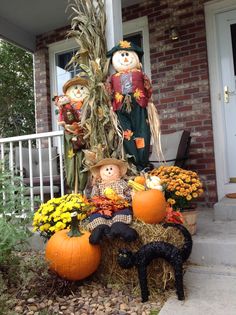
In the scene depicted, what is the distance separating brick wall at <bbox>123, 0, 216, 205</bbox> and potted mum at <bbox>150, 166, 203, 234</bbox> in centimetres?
148

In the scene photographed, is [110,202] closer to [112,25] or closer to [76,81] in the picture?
[76,81]

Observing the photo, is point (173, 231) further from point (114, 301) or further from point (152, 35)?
point (152, 35)

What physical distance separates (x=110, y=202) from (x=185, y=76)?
2.51 m

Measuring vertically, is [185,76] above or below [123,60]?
above

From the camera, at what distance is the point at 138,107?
2.91 metres

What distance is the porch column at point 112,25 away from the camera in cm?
305

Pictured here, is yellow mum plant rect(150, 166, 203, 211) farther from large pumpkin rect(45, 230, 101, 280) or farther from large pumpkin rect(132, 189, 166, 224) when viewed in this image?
large pumpkin rect(45, 230, 101, 280)

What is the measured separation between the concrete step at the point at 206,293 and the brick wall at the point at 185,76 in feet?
6.08

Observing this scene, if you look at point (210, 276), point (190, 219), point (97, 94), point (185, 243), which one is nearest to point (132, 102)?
point (97, 94)

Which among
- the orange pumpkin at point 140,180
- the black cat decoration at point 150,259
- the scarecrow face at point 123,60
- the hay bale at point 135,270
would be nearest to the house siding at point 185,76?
the scarecrow face at point 123,60

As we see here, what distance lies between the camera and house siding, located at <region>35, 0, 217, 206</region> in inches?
172

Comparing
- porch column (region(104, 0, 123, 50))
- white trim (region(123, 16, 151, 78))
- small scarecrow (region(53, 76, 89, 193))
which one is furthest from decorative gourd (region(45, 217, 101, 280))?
white trim (region(123, 16, 151, 78))

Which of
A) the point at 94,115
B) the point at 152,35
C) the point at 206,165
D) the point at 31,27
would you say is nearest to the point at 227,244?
the point at 94,115

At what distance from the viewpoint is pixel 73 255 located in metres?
2.36
